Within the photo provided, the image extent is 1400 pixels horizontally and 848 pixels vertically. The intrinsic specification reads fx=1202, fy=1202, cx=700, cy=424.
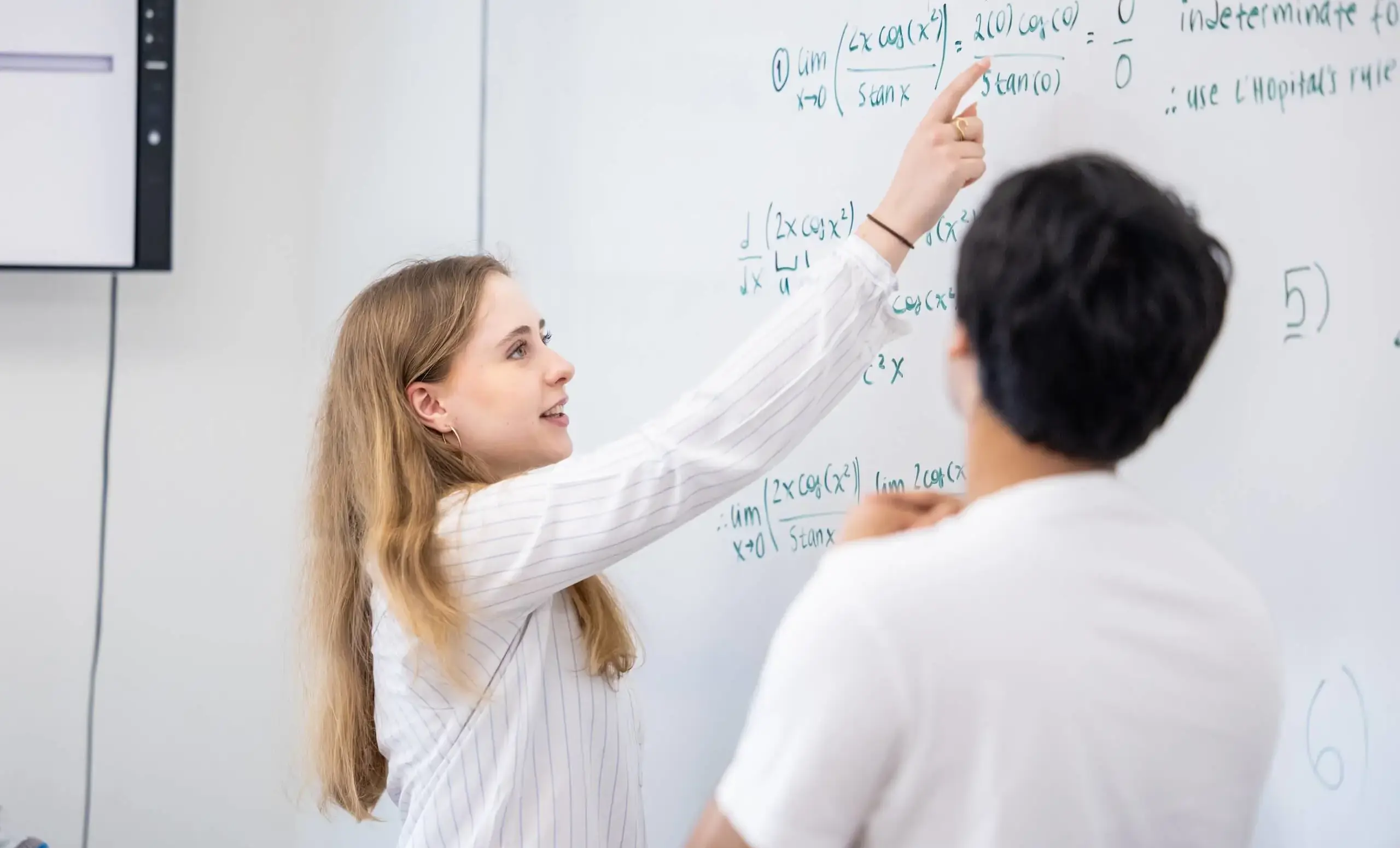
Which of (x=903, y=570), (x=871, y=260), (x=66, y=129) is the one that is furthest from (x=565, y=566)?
(x=66, y=129)

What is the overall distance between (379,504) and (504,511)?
0.49 feet

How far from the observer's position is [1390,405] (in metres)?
1.01

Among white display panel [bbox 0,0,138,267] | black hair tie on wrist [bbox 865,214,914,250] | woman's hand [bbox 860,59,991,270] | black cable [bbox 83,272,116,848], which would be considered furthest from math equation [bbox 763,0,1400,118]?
black cable [bbox 83,272,116,848]

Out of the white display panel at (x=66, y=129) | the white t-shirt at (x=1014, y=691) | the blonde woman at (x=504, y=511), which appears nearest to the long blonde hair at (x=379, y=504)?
the blonde woman at (x=504, y=511)

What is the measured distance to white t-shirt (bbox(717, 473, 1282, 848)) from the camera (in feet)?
2.13

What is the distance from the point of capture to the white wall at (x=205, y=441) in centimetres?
189

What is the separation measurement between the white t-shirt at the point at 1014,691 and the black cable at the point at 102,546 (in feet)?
5.10

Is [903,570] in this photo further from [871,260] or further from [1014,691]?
[871,260]

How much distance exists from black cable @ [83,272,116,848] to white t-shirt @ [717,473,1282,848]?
5.10ft

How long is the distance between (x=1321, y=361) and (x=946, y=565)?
585mm

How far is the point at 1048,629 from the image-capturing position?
0.65 meters

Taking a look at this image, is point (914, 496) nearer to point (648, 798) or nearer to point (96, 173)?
point (648, 798)

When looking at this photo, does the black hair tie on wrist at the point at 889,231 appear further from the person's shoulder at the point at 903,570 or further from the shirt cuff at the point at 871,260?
the person's shoulder at the point at 903,570

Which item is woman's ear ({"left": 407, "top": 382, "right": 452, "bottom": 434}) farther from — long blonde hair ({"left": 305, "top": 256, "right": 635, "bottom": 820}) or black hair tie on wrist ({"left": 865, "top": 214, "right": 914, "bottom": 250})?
black hair tie on wrist ({"left": 865, "top": 214, "right": 914, "bottom": 250})
